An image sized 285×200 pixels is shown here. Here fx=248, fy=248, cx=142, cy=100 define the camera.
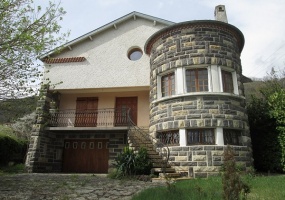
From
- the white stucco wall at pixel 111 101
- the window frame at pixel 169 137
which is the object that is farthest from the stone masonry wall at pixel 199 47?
the white stucco wall at pixel 111 101

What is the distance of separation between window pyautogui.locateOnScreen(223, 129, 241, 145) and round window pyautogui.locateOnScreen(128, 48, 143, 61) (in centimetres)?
644

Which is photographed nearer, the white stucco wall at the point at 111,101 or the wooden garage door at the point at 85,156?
the wooden garage door at the point at 85,156

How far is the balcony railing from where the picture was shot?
1391 cm

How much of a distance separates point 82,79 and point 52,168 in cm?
515

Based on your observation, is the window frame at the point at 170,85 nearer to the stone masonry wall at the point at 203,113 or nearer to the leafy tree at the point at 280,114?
the stone masonry wall at the point at 203,113

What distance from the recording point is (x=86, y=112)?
14.4 metres

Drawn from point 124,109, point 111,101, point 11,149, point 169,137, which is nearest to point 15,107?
point 169,137

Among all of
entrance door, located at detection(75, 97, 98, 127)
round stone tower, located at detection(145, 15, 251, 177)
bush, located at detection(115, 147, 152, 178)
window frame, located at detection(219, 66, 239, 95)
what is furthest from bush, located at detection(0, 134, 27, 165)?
window frame, located at detection(219, 66, 239, 95)

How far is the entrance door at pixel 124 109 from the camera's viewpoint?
13.9m

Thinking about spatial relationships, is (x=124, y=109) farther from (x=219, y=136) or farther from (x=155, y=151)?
(x=219, y=136)

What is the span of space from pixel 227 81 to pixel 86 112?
8002 mm

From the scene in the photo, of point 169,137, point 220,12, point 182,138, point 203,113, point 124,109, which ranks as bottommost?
point 182,138

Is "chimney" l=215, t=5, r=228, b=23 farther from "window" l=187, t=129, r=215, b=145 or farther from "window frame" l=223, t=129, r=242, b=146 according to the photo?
"window" l=187, t=129, r=215, b=145

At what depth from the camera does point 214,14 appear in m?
14.0
